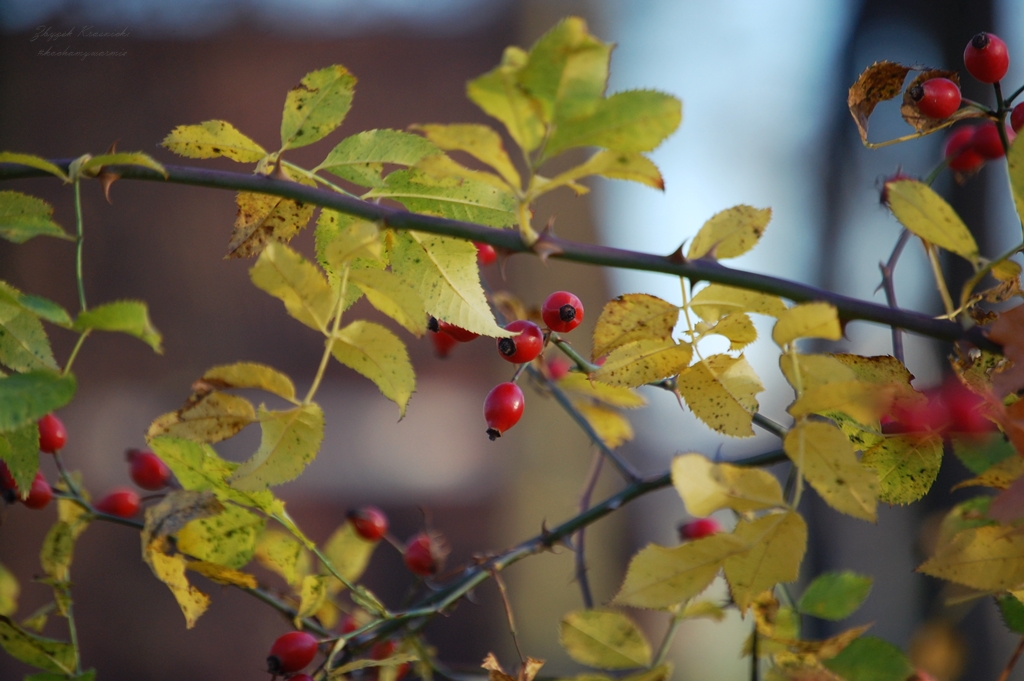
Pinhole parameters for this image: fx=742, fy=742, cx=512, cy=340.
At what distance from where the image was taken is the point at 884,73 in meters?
0.52

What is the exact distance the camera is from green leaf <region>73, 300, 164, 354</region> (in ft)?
1.22

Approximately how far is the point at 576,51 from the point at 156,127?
4.02 meters

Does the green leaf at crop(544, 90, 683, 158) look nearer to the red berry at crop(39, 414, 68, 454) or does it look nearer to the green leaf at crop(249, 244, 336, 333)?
the green leaf at crop(249, 244, 336, 333)

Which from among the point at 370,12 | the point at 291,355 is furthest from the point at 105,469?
the point at 370,12

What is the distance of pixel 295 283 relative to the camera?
1.39 feet

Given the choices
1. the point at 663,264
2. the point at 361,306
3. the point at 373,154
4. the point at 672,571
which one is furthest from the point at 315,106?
the point at 361,306

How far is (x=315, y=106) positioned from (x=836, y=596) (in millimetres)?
632

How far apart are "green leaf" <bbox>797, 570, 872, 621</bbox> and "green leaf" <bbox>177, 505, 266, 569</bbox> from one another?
514 millimetres

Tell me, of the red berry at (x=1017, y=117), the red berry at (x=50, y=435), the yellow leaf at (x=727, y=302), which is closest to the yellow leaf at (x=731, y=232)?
the yellow leaf at (x=727, y=302)

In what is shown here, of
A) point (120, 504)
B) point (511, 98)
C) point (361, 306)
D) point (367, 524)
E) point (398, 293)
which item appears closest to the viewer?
point (511, 98)

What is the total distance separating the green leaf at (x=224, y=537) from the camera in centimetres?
56

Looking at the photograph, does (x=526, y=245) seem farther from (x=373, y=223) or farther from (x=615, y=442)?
(x=615, y=442)

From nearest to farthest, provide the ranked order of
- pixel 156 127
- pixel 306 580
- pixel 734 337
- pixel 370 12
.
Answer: pixel 734 337, pixel 306 580, pixel 156 127, pixel 370 12

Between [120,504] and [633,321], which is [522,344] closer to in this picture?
[633,321]
